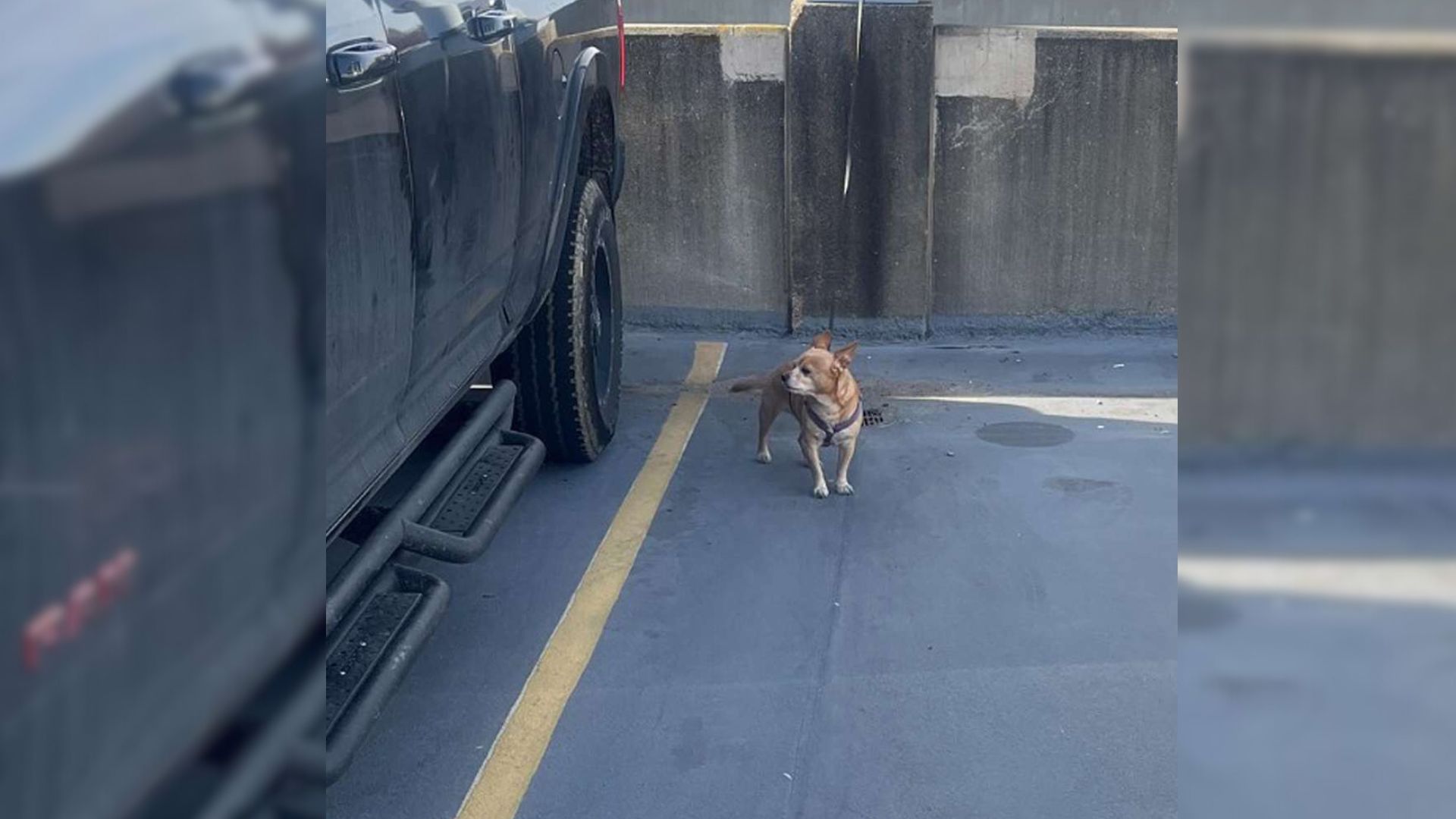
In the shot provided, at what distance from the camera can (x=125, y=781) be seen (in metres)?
0.82

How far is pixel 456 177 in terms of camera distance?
318 cm

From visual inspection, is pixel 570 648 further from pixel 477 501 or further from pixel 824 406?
pixel 824 406

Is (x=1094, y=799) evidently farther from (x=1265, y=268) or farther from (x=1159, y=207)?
(x=1159, y=207)

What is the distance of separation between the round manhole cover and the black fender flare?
2069mm

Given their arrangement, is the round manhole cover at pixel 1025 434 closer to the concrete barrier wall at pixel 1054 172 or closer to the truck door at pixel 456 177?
the concrete barrier wall at pixel 1054 172

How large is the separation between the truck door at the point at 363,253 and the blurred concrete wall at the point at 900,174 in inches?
185

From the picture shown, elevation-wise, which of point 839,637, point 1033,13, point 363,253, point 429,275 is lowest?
point 839,637

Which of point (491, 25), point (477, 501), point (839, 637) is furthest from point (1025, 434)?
point (491, 25)

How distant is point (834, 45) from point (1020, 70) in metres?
0.95

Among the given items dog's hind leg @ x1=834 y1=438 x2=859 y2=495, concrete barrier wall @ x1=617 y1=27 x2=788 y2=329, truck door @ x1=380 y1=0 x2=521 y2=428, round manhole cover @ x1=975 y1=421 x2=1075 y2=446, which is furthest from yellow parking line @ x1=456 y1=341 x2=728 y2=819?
concrete barrier wall @ x1=617 y1=27 x2=788 y2=329

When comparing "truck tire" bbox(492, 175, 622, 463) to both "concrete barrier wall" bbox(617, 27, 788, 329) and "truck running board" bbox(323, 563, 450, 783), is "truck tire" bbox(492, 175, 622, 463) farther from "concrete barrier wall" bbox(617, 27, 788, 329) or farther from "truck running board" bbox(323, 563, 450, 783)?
"truck running board" bbox(323, 563, 450, 783)

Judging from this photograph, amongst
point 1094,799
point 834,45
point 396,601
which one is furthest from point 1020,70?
point 396,601

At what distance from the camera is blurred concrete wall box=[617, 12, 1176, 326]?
726 centimetres

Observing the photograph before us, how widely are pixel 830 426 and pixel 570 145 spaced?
1.47m
